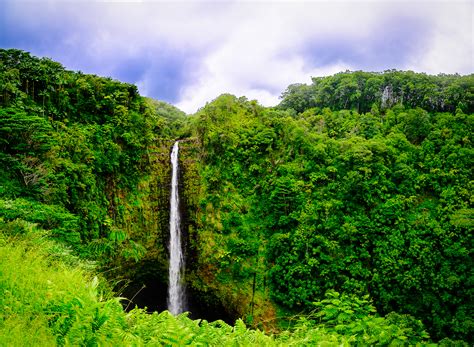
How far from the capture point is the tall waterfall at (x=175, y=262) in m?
16.5

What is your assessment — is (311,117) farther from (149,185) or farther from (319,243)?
(149,185)

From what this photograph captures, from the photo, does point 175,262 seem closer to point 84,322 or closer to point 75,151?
point 75,151

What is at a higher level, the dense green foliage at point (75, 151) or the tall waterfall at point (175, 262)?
the dense green foliage at point (75, 151)

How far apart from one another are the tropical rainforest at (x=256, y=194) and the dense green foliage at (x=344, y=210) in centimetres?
7

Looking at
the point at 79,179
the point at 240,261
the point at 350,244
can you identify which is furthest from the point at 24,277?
the point at 350,244

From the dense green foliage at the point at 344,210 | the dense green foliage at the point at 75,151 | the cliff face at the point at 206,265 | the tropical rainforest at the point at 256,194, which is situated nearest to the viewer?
the dense green foliage at the point at 75,151

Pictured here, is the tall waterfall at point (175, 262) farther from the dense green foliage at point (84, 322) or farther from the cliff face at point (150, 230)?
the dense green foliage at point (84, 322)

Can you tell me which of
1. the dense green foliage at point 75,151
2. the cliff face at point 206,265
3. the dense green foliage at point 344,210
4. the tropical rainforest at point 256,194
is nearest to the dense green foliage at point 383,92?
the tropical rainforest at point 256,194

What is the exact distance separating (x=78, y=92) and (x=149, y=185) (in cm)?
594

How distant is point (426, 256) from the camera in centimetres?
1494

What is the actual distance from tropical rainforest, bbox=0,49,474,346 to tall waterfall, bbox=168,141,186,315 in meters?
0.41

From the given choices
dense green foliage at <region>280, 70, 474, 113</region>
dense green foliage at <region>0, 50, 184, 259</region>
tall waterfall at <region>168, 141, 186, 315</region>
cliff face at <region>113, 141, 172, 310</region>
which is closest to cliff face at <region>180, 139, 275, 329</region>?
tall waterfall at <region>168, 141, 186, 315</region>

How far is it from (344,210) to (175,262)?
32.7ft

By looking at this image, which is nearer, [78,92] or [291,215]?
[78,92]
